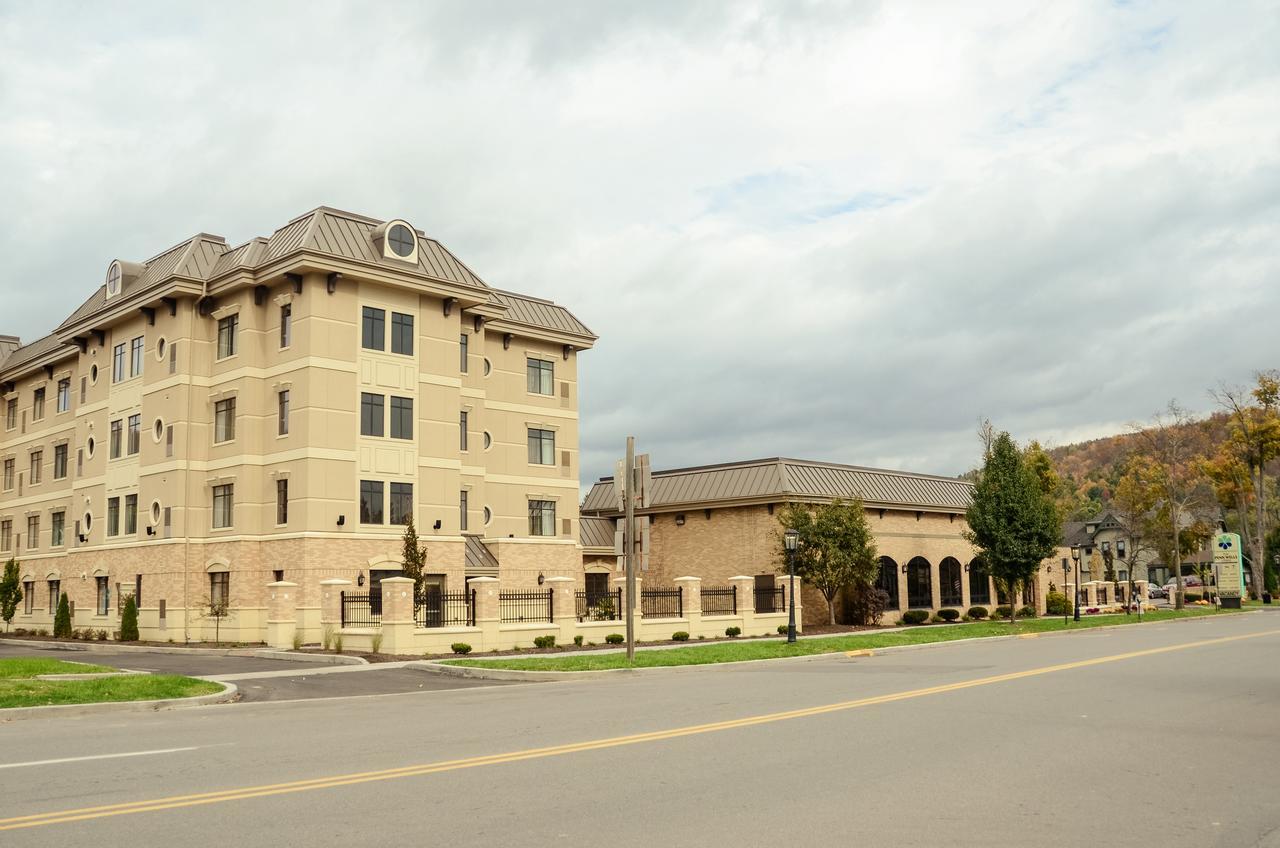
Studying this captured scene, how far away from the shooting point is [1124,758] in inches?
428

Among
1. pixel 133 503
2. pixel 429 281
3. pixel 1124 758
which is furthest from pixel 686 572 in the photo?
pixel 1124 758

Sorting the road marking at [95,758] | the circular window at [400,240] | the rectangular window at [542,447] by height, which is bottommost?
the road marking at [95,758]

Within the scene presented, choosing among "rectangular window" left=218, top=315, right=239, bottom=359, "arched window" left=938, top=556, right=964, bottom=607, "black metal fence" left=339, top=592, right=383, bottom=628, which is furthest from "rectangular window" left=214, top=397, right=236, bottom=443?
"arched window" left=938, top=556, right=964, bottom=607

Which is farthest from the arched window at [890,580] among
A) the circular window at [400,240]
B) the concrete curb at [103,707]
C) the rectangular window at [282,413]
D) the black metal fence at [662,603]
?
the concrete curb at [103,707]

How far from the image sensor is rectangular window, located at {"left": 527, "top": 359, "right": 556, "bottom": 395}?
47344 mm

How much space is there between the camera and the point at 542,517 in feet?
152

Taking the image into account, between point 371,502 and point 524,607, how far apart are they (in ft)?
21.6

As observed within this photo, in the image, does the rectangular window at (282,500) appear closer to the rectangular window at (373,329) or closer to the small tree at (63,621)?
the rectangular window at (373,329)

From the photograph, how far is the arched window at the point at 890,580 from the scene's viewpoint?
47125 millimetres

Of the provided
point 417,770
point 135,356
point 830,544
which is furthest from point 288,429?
point 417,770

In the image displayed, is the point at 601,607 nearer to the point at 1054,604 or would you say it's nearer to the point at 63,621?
the point at 63,621

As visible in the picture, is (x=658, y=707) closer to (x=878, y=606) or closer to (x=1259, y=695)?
(x=1259, y=695)

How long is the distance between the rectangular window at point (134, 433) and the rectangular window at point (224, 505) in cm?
475

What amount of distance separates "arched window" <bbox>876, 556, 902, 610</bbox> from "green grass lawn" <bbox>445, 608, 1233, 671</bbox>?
4603mm
